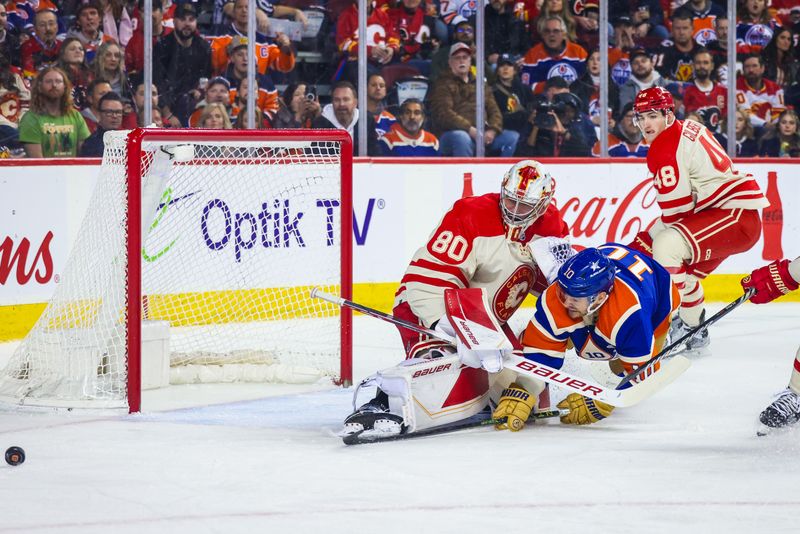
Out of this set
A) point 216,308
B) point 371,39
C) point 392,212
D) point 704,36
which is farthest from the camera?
point 704,36

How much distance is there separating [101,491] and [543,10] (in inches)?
184

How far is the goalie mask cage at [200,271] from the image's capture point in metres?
4.05

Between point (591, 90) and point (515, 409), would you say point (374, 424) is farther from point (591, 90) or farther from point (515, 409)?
point (591, 90)

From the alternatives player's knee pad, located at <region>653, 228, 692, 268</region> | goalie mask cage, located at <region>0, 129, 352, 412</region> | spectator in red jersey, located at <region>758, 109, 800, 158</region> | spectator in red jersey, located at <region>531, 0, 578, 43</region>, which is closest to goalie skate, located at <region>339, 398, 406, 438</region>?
goalie mask cage, located at <region>0, 129, 352, 412</region>

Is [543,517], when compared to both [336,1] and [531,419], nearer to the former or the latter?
[531,419]

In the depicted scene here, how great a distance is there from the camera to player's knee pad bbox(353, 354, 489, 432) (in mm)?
3570

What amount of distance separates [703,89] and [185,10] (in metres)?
2.93

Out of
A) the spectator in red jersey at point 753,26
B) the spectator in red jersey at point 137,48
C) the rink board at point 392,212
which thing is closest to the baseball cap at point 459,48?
the rink board at point 392,212

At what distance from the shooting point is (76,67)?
583cm

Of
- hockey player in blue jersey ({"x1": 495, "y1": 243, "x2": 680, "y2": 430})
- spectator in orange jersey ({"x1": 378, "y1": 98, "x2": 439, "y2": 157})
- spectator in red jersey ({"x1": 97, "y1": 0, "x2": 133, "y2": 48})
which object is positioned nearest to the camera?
hockey player in blue jersey ({"x1": 495, "y1": 243, "x2": 680, "y2": 430})

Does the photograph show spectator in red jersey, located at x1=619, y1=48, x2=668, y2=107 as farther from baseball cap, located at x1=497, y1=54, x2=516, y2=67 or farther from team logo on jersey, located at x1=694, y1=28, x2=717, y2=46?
baseball cap, located at x1=497, y1=54, x2=516, y2=67

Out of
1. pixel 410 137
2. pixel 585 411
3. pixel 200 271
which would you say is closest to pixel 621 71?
pixel 410 137

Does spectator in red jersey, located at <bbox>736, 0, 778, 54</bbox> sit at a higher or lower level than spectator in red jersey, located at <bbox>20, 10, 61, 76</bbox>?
higher

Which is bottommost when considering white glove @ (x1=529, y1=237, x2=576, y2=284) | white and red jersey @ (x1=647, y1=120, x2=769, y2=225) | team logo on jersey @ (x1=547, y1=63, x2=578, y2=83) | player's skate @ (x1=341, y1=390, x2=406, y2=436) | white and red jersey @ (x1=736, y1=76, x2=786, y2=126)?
player's skate @ (x1=341, y1=390, x2=406, y2=436)
